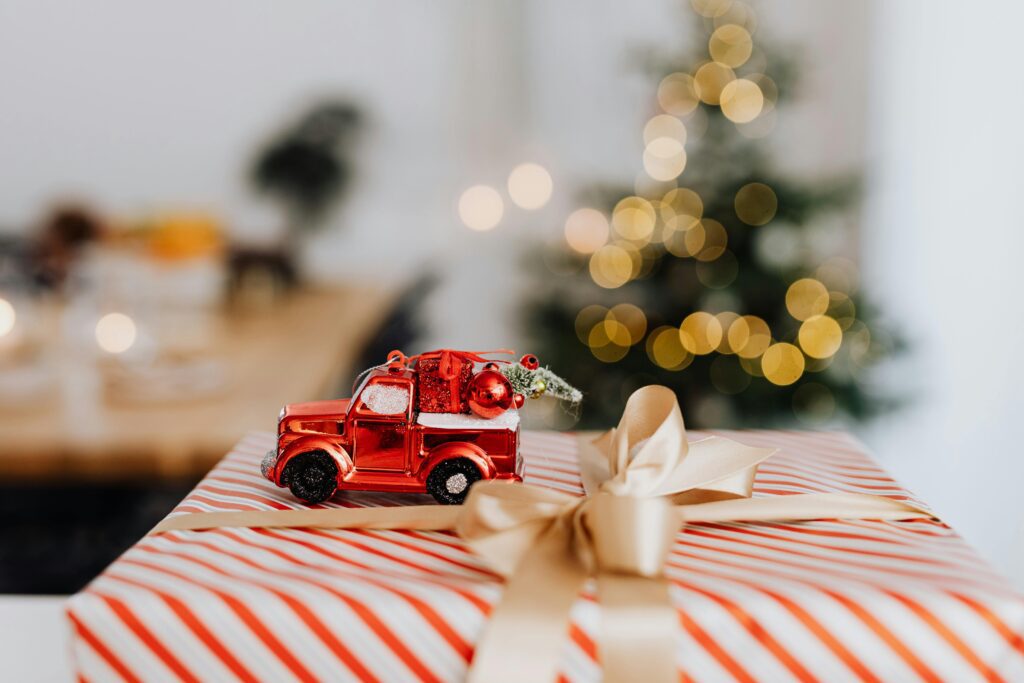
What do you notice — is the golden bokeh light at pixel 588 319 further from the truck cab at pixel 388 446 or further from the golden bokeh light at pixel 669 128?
the truck cab at pixel 388 446

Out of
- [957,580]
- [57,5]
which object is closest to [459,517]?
[957,580]

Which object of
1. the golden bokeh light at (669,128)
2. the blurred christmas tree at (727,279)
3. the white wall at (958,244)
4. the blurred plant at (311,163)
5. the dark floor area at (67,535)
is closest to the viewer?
the blurred christmas tree at (727,279)

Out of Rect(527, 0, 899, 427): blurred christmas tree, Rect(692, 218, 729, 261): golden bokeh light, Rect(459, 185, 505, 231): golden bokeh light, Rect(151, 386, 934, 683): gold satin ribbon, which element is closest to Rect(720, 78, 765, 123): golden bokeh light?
Rect(527, 0, 899, 427): blurred christmas tree

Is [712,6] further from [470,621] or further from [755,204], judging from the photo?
[470,621]

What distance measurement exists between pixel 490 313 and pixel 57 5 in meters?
Result: 1.78

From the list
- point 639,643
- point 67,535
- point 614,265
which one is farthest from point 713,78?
point 67,535

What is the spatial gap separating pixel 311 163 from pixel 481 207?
0.63 meters

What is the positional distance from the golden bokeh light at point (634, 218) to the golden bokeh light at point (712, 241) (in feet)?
0.40

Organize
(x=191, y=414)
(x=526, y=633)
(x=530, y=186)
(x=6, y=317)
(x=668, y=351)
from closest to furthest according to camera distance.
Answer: (x=526, y=633), (x=191, y=414), (x=668, y=351), (x=6, y=317), (x=530, y=186)

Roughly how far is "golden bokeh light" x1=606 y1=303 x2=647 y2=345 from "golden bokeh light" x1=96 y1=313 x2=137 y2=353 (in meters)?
1.62

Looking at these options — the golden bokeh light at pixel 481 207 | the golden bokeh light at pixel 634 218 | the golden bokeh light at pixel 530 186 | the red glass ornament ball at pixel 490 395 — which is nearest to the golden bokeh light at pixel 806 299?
the golden bokeh light at pixel 634 218

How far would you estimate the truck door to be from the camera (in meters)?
0.72

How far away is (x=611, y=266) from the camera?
219 centimetres

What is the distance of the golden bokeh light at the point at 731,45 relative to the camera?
81.7 inches
